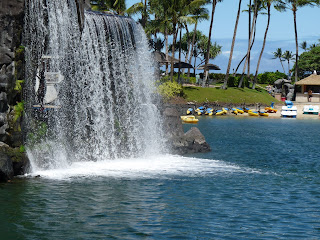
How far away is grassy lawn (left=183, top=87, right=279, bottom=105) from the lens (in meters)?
74.6

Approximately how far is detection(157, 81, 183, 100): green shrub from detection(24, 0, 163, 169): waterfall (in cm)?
3697

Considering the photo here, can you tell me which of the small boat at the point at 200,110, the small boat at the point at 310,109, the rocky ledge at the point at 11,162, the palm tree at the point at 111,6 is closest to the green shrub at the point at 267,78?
the small boat at the point at 310,109

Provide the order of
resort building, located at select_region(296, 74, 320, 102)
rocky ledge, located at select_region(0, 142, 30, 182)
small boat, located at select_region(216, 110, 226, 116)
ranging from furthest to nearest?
resort building, located at select_region(296, 74, 320, 102), small boat, located at select_region(216, 110, 226, 116), rocky ledge, located at select_region(0, 142, 30, 182)

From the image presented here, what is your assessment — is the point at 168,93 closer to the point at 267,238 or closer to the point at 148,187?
the point at 148,187

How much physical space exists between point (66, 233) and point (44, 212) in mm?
2170

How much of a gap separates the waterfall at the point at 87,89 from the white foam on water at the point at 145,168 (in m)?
0.77

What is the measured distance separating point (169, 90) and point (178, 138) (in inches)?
1551

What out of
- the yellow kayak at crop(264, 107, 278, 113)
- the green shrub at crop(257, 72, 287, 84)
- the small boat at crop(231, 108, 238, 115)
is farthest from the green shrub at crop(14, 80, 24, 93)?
the green shrub at crop(257, 72, 287, 84)

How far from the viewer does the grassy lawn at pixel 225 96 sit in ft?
245

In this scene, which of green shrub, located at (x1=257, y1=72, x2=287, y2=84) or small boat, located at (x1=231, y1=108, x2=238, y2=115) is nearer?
small boat, located at (x1=231, y1=108, x2=238, y2=115)

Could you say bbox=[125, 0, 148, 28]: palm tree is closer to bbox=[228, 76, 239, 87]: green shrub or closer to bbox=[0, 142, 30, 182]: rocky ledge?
bbox=[228, 76, 239, 87]: green shrub

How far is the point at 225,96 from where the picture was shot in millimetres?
78125

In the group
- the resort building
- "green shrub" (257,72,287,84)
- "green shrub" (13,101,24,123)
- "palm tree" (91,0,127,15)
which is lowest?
"green shrub" (13,101,24,123)

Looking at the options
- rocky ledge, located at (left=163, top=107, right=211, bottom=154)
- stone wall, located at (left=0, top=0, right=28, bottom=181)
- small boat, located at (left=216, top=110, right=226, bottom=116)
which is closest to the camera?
stone wall, located at (left=0, top=0, right=28, bottom=181)
